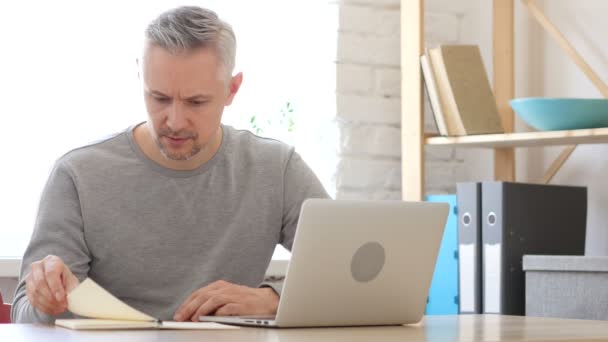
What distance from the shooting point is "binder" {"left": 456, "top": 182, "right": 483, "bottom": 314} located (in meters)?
2.51

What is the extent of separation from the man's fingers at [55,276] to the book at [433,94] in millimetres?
1414

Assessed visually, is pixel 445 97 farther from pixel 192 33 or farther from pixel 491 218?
pixel 192 33

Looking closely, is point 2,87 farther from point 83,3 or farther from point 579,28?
point 579,28

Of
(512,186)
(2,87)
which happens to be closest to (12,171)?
(2,87)

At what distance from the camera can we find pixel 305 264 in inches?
53.9

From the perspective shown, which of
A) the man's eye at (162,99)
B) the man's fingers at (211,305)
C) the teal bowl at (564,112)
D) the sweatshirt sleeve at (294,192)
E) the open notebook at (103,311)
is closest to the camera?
the open notebook at (103,311)

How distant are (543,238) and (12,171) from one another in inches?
52.8

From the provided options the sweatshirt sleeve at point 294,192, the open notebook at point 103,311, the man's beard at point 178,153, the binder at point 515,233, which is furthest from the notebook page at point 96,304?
the binder at point 515,233

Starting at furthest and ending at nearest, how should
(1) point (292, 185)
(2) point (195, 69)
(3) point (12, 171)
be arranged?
(3) point (12, 171) < (1) point (292, 185) < (2) point (195, 69)

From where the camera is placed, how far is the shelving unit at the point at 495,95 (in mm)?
2652

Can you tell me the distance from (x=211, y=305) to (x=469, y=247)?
3.80ft

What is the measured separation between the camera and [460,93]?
2.65 meters

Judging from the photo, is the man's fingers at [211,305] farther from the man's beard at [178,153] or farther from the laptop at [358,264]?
the man's beard at [178,153]

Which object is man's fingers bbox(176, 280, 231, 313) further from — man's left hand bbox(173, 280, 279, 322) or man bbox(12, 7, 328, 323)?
man bbox(12, 7, 328, 323)
